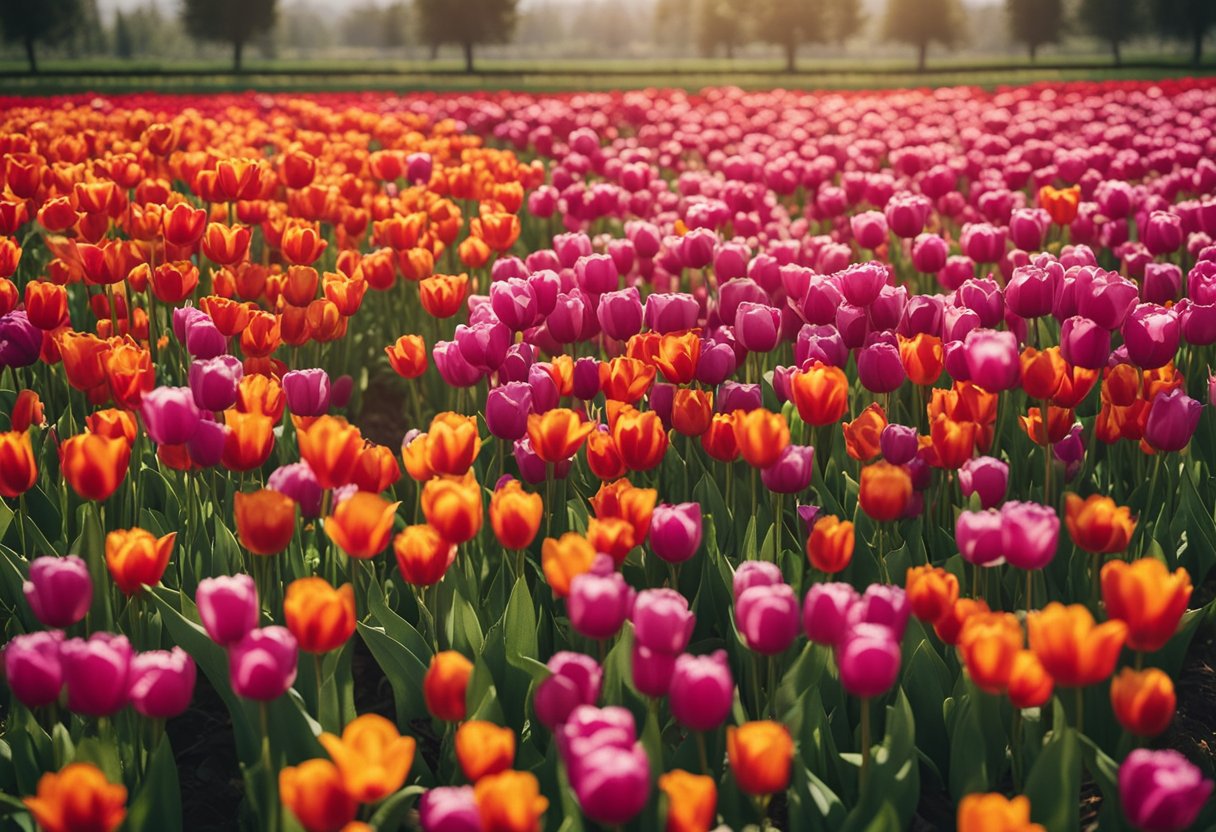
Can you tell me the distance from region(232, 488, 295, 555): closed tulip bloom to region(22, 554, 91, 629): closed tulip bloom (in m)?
0.29

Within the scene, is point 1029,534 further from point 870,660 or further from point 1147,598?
point 870,660

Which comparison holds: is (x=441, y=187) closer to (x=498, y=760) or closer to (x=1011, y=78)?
(x=498, y=760)

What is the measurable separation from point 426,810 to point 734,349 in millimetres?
2175

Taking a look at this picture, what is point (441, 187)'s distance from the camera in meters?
5.96

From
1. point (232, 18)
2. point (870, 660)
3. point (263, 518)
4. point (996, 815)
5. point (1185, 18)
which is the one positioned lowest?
point (996, 815)

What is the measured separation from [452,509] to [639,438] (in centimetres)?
60

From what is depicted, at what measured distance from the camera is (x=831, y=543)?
87.7 inches

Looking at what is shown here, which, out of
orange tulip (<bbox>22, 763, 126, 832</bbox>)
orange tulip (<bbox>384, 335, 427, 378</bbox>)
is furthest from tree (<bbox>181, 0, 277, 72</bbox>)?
orange tulip (<bbox>22, 763, 126, 832</bbox>)

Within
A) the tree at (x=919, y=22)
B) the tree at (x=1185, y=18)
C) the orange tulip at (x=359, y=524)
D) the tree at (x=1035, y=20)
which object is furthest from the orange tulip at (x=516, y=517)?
the tree at (x=1035, y=20)

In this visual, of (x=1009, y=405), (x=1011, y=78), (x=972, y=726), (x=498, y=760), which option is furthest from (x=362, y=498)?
(x=1011, y=78)

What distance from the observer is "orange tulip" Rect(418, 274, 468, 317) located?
13.1ft

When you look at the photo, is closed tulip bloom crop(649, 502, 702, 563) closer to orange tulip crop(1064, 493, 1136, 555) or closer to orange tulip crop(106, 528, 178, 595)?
orange tulip crop(1064, 493, 1136, 555)

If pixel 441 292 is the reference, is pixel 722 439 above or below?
below

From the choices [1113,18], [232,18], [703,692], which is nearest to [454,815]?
[703,692]
